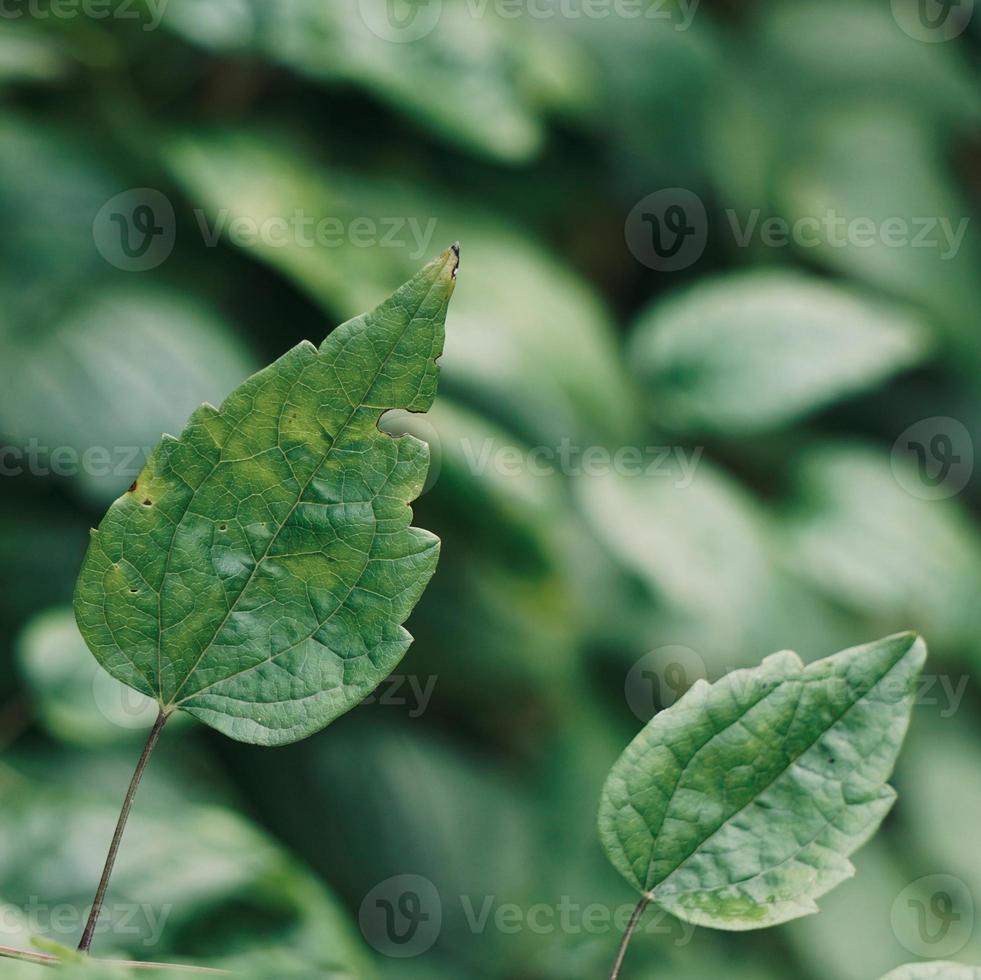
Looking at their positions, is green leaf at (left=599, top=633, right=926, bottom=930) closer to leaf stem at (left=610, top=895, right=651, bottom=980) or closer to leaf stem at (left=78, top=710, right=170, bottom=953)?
leaf stem at (left=610, top=895, right=651, bottom=980)

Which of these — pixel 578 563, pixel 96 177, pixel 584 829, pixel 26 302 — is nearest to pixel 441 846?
pixel 584 829

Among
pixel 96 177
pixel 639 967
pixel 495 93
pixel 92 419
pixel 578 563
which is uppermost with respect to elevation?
pixel 495 93

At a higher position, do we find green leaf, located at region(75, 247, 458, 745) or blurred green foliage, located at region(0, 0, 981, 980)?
green leaf, located at region(75, 247, 458, 745)

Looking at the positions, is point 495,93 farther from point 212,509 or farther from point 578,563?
point 212,509

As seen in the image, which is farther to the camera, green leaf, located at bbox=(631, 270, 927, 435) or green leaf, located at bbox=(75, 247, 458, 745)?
green leaf, located at bbox=(631, 270, 927, 435)

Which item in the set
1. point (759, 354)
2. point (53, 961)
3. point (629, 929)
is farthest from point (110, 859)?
point (759, 354)

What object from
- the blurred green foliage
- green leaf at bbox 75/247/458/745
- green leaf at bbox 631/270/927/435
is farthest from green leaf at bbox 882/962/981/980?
green leaf at bbox 631/270/927/435
